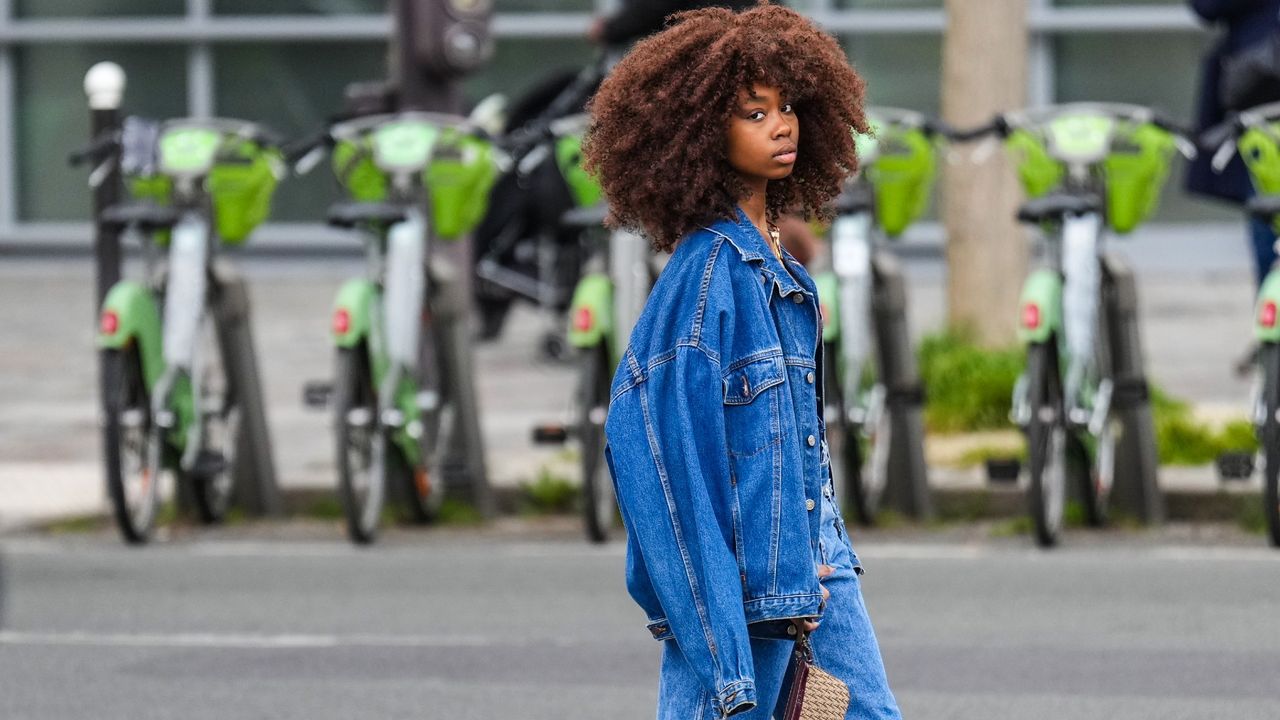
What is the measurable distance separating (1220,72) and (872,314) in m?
1.54

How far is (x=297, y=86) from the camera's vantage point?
19500 millimetres

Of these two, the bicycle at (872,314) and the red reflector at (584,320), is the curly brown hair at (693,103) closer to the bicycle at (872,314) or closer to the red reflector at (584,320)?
the red reflector at (584,320)

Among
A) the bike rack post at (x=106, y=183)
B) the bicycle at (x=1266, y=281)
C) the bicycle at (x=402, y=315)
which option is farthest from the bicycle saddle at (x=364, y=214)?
the bicycle at (x=1266, y=281)

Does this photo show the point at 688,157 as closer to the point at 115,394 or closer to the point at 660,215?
the point at 660,215

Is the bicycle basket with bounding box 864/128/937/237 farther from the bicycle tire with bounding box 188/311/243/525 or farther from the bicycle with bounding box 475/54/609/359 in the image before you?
the bicycle with bounding box 475/54/609/359

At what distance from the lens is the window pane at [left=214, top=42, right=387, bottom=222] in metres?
19.4

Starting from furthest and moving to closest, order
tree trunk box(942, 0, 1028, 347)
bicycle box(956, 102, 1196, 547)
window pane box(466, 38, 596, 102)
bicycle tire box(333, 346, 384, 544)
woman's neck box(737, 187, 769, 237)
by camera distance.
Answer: window pane box(466, 38, 596, 102) < tree trunk box(942, 0, 1028, 347) < bicycle tire box(333, 346, 384, 544) < bicycle box(956, 102, 1196, 547) < woman's neck box(737, 187, 769, 237)

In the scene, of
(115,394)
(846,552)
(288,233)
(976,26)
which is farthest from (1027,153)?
(288,233)

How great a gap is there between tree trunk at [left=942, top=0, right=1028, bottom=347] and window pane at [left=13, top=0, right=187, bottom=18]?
9.83 meters

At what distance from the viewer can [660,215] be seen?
11.8 ft

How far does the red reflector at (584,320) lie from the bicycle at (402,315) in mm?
634

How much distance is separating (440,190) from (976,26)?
311 cm

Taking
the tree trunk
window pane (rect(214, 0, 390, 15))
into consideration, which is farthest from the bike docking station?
window pane (rect(214, 0, 390, 15))

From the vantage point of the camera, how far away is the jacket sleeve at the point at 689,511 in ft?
11.1
